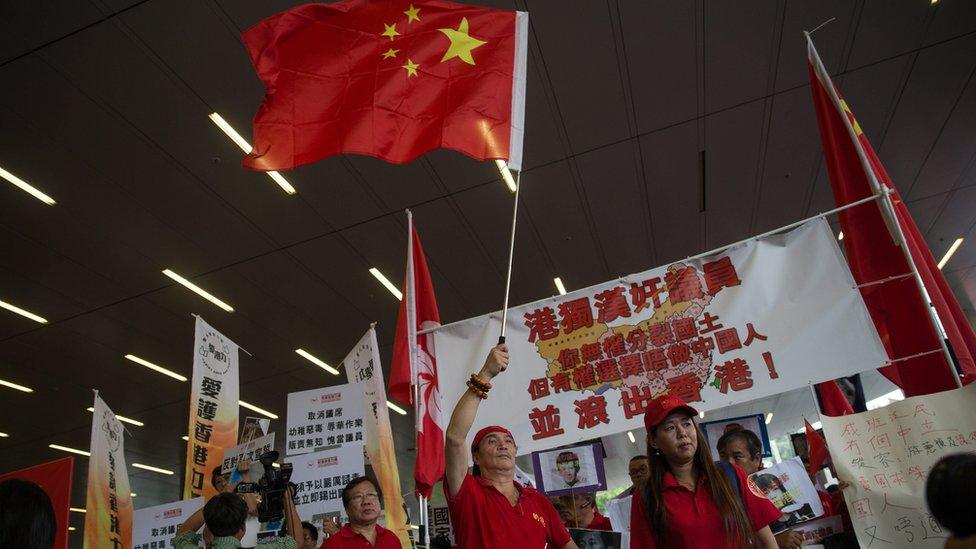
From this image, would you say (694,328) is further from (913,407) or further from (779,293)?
(913,407)

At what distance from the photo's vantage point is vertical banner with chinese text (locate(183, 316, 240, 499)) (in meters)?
4.87

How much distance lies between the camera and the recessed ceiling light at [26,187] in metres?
5.77

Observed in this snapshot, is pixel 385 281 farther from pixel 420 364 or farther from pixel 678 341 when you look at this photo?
pixel 678 341

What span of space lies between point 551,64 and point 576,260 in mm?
3347

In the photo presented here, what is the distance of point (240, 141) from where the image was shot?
569 cm

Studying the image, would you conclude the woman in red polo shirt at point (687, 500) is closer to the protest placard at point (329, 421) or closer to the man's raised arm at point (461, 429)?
the man's raised arm at point (461, 429)

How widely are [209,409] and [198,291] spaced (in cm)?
322

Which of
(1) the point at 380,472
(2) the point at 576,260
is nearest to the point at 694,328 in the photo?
(1) the point at 380,472

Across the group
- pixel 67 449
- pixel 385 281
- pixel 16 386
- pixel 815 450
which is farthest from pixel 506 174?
pixel 67 449

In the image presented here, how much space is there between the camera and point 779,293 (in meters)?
3.11

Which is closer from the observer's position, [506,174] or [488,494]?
[488,494]

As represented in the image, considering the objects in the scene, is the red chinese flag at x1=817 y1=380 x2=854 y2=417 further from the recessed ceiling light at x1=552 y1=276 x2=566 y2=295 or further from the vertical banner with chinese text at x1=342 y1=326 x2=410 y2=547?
the recessed ceiling light at x1=552 y1=276 x2=566 y2=295

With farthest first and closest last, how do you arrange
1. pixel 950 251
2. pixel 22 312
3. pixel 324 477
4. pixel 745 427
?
pixel 950 251 → pixel 22 312 → pixel 324 477 → pixel 745 427

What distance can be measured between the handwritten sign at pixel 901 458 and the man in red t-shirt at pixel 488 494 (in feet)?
4.02
